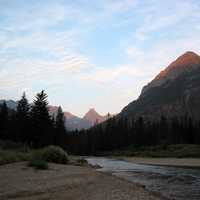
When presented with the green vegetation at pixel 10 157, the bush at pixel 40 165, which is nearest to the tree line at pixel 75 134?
the green vegetation at pixel 10 157

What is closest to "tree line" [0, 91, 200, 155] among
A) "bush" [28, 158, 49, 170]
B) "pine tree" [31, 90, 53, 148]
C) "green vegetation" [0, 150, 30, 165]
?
"pine tree" [31, 90, 53, 148]

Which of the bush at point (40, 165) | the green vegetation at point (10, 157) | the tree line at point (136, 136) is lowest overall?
the bush at point (40, 165)

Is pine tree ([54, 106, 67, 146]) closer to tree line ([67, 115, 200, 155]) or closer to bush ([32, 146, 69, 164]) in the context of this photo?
tree line ([67, 115, 200, 155])

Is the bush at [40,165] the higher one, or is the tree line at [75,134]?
the tree line at [75,134]

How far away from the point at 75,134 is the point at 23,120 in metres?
93.8

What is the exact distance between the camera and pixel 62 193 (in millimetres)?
20531

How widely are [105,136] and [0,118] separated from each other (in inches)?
3028

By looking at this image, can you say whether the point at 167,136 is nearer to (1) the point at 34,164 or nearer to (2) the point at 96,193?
(1) the point at 34,164

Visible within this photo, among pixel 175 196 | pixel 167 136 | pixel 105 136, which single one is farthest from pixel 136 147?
pixel 175 196

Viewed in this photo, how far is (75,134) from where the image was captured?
593 feet

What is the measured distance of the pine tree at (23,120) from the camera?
82.2m

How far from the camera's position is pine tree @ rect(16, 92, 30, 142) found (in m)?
82.2

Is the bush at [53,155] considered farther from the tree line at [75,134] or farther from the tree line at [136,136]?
the tree line at [136,136]

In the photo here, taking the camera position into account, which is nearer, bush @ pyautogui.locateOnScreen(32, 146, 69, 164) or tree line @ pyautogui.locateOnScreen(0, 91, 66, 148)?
bush @ pyautogui.locateOnScreen(32, 146, 69, 164)
